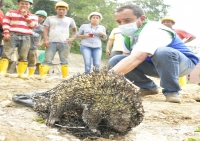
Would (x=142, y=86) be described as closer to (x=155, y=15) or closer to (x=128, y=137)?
(x=128, y=137)

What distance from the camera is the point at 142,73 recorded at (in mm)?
5113

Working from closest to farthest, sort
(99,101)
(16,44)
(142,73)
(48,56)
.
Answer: (99,101), (142,73), (16,44), (48,56)

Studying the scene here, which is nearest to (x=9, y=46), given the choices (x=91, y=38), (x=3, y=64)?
(x=3, y=64)

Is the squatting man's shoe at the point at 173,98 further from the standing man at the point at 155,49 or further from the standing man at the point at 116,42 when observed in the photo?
the standing man at the point at 116,42

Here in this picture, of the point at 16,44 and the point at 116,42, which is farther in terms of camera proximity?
the point at 116,42

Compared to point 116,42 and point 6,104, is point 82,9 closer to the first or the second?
point 116,42

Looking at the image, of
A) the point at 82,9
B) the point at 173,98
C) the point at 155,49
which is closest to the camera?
the point at 155,49

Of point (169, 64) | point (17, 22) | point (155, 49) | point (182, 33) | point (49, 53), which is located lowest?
point (49, 53)

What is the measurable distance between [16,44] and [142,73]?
3.26 metres

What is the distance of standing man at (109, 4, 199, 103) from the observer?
156 inches

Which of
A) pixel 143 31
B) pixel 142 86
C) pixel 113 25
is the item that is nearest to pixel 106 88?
pixel 143 31

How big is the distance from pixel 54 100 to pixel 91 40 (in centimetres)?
510

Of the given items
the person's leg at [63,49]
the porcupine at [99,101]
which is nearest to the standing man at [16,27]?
the person's leg at [63,49]

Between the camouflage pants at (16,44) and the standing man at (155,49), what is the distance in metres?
2.84
